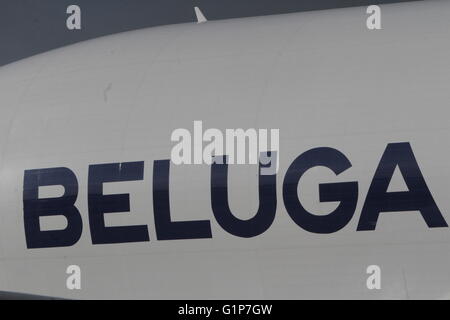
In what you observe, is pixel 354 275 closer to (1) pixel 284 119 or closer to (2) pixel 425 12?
(1) pixel 284 119

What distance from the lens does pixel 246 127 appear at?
815 centimetres

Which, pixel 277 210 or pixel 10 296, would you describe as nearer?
pixel 277 210

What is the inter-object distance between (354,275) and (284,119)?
1.41 m

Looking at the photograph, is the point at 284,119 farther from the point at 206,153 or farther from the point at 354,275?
the point at 354,275

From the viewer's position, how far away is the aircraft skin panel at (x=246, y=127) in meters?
7.71

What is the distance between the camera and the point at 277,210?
7.97 m

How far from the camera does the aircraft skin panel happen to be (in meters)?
7.71

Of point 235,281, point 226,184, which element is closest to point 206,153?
point 226,184
